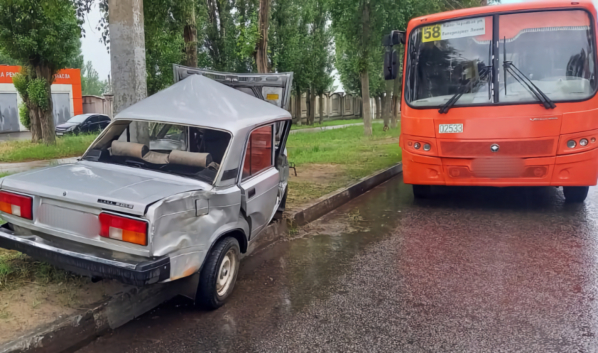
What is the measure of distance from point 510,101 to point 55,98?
33.9 metres

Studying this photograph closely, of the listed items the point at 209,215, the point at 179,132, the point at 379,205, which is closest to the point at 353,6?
the point at 379,205

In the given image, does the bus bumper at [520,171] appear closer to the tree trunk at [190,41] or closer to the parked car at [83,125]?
the tree trunk at [190,41]

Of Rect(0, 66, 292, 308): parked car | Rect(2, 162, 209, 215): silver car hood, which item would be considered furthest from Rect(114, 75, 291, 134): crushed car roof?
Rect(2, 162, 209, 215): silver car hood

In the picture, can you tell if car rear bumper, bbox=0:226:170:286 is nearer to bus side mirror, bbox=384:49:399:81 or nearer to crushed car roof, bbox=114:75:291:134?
Result: crushed car roof, bbox=114:75:291:134

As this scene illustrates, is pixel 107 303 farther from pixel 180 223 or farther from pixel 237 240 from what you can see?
pixel 237 240

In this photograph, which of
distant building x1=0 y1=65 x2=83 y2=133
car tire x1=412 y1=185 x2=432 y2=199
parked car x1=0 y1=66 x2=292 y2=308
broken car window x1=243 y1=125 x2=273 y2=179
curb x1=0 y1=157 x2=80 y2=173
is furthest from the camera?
distant building x1=0 y1=65 x2=83 y2=133

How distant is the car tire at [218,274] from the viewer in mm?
3910

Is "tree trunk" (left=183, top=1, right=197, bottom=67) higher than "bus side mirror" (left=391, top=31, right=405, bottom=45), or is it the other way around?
"tree trunk" (left=183, top=1, right=197, bottom=67)

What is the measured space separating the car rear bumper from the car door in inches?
45.7

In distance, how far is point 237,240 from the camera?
437 centimetres

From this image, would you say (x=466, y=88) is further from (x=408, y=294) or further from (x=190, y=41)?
(x=190, y=41)

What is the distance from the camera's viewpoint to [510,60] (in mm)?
7141

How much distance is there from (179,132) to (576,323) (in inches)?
149

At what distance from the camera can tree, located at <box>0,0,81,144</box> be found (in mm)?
14055
